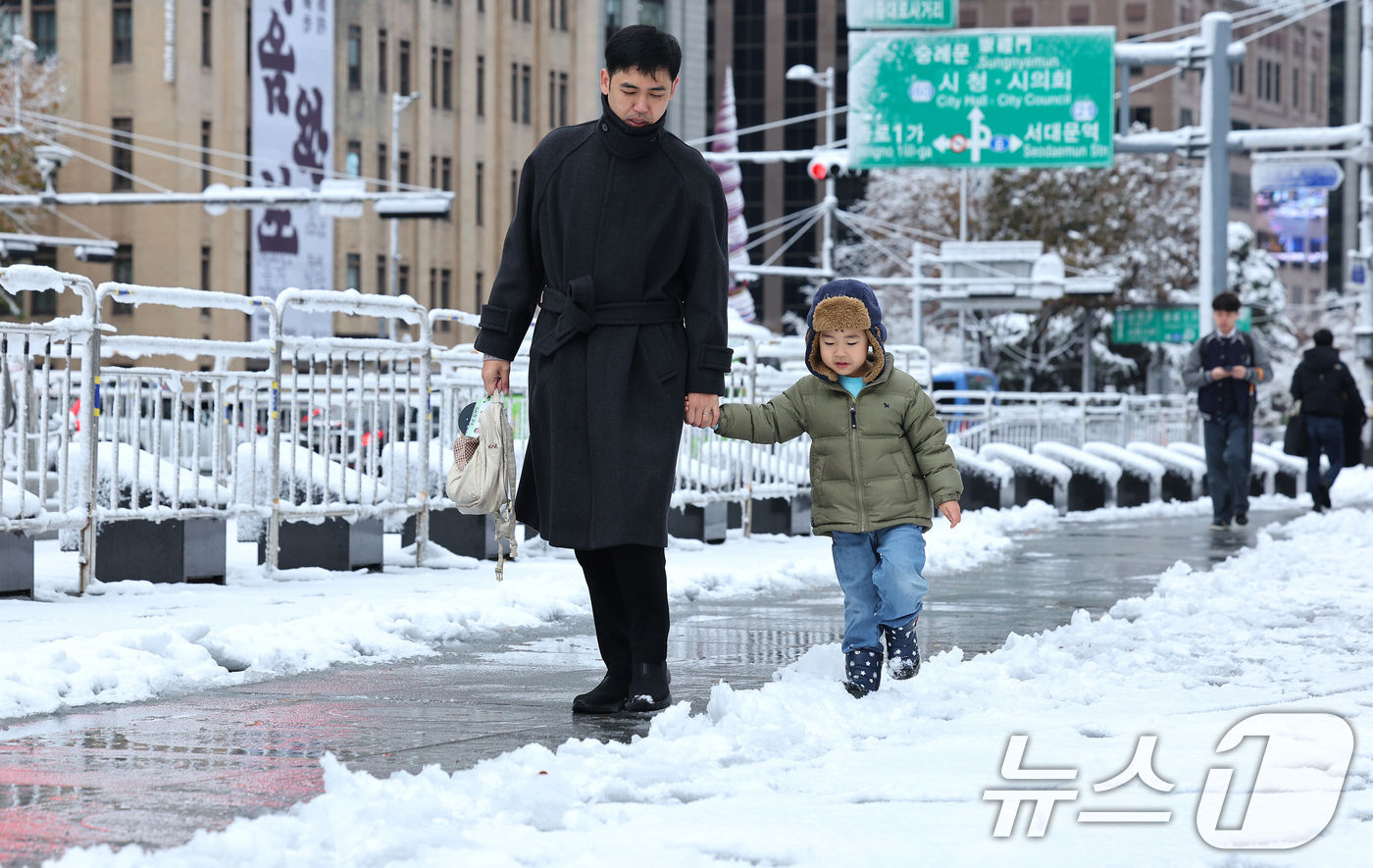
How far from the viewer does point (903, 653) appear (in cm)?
638

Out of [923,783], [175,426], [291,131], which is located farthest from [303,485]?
[291,131]

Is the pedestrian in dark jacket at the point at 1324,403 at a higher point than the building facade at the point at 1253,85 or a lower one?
lower

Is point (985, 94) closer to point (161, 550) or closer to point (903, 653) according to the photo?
point (161, 550)

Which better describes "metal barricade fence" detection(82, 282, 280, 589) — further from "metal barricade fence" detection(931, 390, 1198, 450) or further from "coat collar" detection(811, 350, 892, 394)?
"metal barricade fence" detection(931, 390, 1198, 450)

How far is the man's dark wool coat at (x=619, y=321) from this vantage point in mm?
5746

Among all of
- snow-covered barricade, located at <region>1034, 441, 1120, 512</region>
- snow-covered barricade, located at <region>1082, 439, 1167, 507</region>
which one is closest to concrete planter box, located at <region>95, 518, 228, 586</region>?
snow-covered barricade, located at <region>1034, 441, 1120, 512</region>

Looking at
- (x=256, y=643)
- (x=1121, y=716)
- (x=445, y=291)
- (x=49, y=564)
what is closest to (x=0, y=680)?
(x=256, y=643)

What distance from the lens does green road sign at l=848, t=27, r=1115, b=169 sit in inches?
993

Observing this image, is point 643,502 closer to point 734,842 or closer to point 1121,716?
point 1121,716

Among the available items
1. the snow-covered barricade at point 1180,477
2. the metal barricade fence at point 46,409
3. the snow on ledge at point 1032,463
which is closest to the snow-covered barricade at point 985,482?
the snow on ledge at point 1032,463

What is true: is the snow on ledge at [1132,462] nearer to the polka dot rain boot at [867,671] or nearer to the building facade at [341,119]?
the polka dot rain boot at [867,671]

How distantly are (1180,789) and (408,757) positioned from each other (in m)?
1.80

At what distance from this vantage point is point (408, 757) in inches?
192

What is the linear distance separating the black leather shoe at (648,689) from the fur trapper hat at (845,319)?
108 cm
